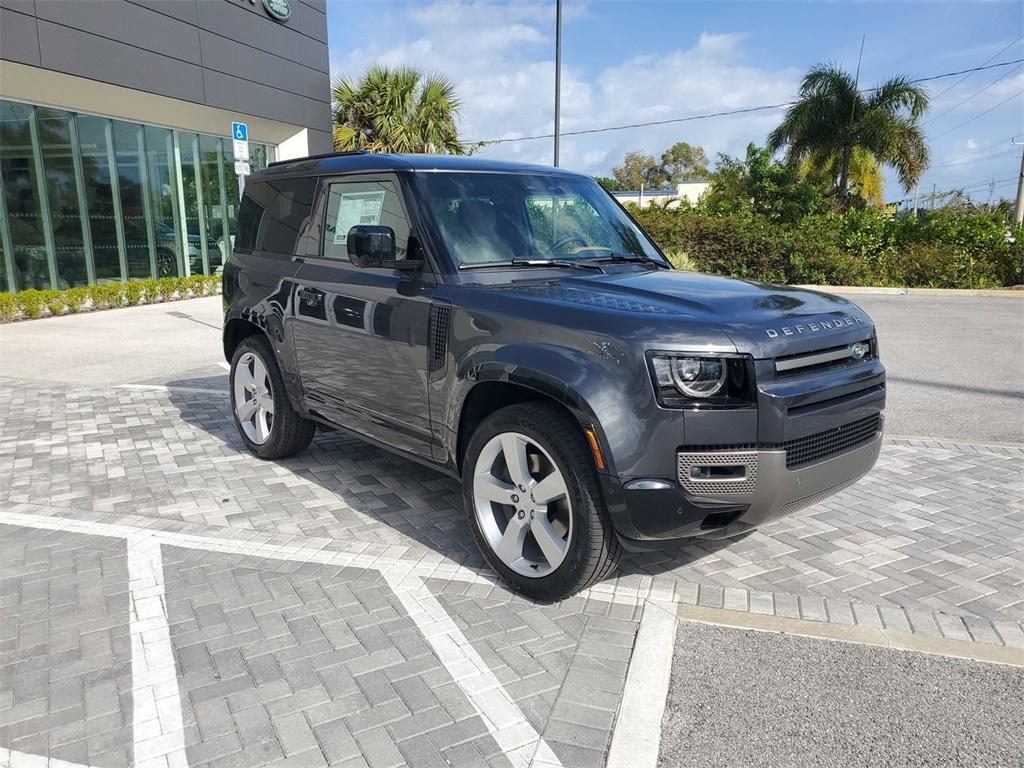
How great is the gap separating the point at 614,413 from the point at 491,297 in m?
0.91

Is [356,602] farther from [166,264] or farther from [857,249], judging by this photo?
[857,249]

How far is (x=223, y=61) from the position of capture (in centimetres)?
1825

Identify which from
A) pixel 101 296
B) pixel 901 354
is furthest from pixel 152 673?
pixel 101 296

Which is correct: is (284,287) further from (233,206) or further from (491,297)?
(233,206)

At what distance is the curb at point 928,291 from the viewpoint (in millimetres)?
17531

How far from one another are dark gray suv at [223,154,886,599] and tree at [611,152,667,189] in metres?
80.9

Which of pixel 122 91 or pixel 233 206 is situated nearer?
pixel 122 91

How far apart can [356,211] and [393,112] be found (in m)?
21.7

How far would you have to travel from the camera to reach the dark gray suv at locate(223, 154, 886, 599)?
2.90 meters

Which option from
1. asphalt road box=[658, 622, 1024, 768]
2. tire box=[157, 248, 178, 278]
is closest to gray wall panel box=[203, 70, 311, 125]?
tire box=[157, 248, 178, 278]

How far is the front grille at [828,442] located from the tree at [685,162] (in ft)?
265

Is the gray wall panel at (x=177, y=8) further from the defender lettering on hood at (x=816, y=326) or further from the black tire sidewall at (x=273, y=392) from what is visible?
the defender lettering on hood at (x=816, y=326)

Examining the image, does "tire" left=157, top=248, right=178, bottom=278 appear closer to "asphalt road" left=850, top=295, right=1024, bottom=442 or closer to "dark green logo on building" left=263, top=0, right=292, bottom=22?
"dark green logo on building" left=263, top=0, right=292, bottom=22

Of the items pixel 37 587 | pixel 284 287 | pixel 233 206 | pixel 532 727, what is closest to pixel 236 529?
pixel 37 587
